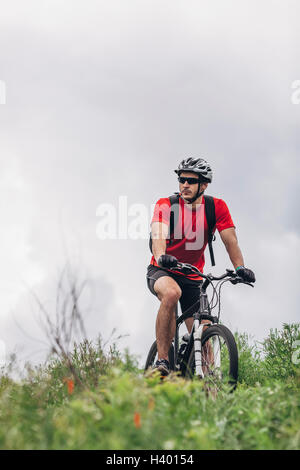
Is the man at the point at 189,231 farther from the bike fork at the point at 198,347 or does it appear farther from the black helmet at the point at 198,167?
the bike fork at the point at 198,347

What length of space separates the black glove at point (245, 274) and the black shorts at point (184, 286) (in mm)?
724

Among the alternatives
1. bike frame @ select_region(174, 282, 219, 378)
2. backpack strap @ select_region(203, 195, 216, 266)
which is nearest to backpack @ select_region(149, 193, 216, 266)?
backpack strap @ select_region(203, 195, 216, 266)

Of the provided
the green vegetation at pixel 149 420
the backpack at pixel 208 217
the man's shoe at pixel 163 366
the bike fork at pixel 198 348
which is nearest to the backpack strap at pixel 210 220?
the backpack at pixel 208 217

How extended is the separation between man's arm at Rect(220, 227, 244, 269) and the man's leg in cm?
104

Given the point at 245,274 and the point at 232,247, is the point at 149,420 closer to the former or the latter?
the point at 245,274

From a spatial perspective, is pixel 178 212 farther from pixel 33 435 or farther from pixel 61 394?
pixel 33 435

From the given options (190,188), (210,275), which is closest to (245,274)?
(210,275)

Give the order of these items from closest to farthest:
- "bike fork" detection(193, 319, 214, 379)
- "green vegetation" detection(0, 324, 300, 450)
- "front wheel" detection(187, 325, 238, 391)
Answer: "green vegetation" detection(0, 324, 300, 450) → "front wheel" detection(187, 325, 238, 391) → "bike fork" detection(193, 319, 214, 379)

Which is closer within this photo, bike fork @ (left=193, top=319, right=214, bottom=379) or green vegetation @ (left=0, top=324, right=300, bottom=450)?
green vegetation @ (left=0, top=324, right=300, bottom=450)

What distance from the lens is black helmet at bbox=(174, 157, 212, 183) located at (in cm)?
704

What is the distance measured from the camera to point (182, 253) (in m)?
7.12

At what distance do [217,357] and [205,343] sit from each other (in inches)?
11.9

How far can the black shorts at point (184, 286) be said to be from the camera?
7.02 m

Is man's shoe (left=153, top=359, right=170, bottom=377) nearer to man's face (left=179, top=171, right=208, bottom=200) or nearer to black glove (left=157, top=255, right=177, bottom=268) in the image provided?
black glove (left=157, top=255, right=177, bottom=268)
